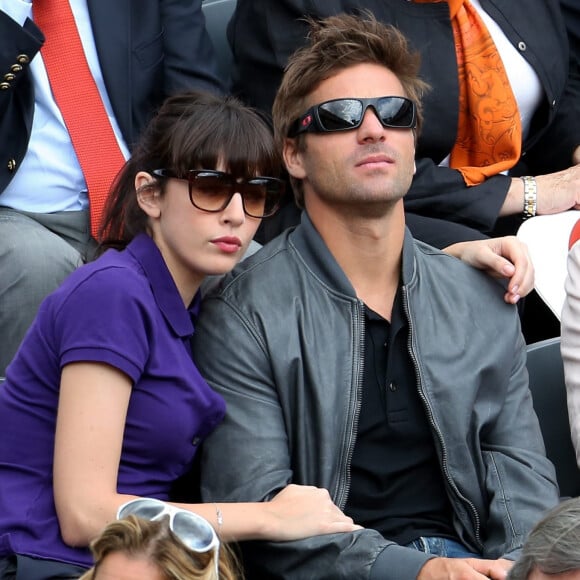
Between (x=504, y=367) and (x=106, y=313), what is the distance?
0.98 metres

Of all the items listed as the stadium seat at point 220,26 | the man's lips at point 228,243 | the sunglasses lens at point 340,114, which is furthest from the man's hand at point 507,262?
the stadium seat at point 220,26

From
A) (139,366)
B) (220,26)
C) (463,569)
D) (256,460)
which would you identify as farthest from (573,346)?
(220,26)

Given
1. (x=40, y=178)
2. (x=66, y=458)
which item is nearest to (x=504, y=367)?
(x=66, y=458)

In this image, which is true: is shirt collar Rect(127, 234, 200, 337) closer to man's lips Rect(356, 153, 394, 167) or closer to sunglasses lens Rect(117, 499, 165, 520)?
man's lips Rect(356, 153, 394, 167)

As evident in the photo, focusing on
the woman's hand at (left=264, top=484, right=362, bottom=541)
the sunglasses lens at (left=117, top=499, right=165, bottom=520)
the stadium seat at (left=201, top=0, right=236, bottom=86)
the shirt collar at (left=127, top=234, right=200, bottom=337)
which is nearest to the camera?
the sunglasses lens at (left=117, top=499, right=165, bottom=520)

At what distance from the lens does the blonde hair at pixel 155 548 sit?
6.11ft

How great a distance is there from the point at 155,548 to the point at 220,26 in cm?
285

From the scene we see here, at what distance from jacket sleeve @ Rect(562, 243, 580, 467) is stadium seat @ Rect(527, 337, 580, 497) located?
0.55 feet

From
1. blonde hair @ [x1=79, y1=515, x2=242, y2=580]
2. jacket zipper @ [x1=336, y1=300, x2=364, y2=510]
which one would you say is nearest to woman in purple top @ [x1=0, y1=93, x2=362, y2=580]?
jacket zipper @ [x1=336, y1=300, x2=364, y2=510]

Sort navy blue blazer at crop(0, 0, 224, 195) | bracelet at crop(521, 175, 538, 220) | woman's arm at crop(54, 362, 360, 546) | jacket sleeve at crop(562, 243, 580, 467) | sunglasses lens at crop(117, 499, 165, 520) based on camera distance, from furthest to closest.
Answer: bracelet at crop(521, 175, 538, 220) → navy blue blazer at crop(0, 0, 224, 195) → jacket sleeve at crop(562, 243, 580, 467) → woman's arm at crop(54, 362, 360, 546) → sunglasses lens at crop(117, 499, 165, 520)

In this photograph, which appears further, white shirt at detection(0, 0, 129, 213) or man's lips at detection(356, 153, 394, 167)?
white shirt at detection(0, 0, 129, 213)

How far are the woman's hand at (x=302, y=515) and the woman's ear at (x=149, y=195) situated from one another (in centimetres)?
66

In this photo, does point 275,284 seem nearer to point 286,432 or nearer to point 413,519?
point 286,432

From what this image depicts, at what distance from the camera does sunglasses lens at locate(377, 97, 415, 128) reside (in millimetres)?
2939
